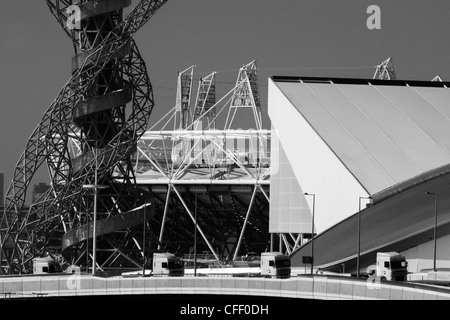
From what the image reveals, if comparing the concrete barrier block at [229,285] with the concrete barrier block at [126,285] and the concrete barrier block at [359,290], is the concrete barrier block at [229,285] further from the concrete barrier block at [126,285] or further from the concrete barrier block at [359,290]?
the concrete barrier block at [359,290]

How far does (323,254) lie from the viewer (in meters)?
121

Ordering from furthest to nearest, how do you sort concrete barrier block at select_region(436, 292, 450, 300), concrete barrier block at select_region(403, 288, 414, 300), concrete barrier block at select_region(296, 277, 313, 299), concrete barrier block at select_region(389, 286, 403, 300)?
concrete barrier block at select_region(296, 277, 313, 299), concrete barrier block at select_region(389, 286, 403, 300), concrete barrier block at select_region(403, 288, 414, 300), concrete barrier block at select_region(436, 292, 450, 300)

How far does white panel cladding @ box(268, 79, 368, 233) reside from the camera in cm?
11888

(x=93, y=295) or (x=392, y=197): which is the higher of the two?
(x=392, y=197)

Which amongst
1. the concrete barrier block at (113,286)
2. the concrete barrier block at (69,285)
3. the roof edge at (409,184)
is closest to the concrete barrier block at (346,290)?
the concrete barrier block at (113,286)

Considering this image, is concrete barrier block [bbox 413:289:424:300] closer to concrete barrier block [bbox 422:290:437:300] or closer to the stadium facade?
concrete barrier block [bbox 422:290:437:300]

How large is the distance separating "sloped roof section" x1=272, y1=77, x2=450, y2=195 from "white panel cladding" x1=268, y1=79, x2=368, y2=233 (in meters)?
0.61

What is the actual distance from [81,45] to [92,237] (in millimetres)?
16143

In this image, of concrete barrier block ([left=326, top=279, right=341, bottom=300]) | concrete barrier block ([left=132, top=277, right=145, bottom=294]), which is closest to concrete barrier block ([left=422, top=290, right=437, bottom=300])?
concrete barrier block ([left=326, top=279, right=341, bottom=300])

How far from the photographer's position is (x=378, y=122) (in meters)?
130

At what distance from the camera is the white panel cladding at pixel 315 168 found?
4680 inches

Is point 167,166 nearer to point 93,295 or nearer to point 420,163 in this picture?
point 420,163
